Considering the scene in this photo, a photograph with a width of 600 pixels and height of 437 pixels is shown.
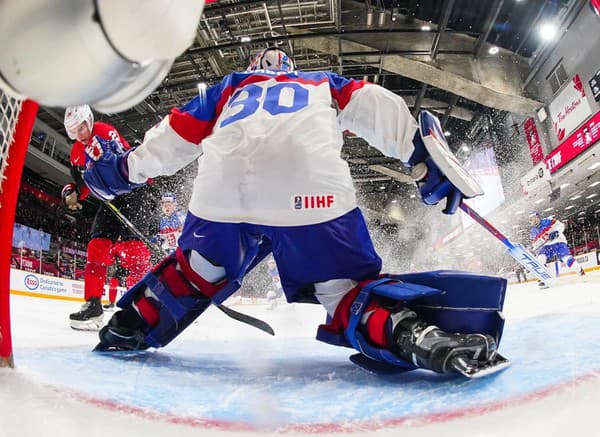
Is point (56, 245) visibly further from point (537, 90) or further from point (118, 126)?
point (537, 90)

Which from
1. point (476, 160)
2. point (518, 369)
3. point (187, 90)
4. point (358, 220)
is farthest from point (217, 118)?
point (476, 160)

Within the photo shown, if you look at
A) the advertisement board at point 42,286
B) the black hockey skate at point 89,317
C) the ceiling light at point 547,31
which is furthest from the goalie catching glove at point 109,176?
the ceiling light at point 547,31

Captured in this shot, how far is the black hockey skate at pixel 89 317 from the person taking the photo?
1.74 m

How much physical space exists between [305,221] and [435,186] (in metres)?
0.42

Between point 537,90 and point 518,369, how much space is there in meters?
8.21

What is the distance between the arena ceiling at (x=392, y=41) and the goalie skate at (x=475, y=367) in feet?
19.6

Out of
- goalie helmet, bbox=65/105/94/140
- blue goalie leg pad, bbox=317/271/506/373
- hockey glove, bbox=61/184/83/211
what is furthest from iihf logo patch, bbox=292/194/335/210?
goalie helmet, bbox=65/105/94/140

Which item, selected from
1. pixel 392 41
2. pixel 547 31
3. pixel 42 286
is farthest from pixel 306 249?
pixel 547 31

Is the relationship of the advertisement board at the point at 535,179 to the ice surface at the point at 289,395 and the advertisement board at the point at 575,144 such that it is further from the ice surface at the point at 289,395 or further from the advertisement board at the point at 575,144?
the ice surface at the point at 289,395

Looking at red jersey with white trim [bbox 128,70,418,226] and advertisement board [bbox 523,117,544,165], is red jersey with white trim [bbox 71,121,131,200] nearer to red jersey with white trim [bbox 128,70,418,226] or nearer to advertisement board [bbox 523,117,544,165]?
red jersey with white trim [bbox 128,70,418,226]

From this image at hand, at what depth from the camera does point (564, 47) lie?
22.6 ft

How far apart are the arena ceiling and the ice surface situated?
5.75 metres

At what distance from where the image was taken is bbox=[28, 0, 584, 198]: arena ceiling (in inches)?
247

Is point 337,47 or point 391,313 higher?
point 337,47
